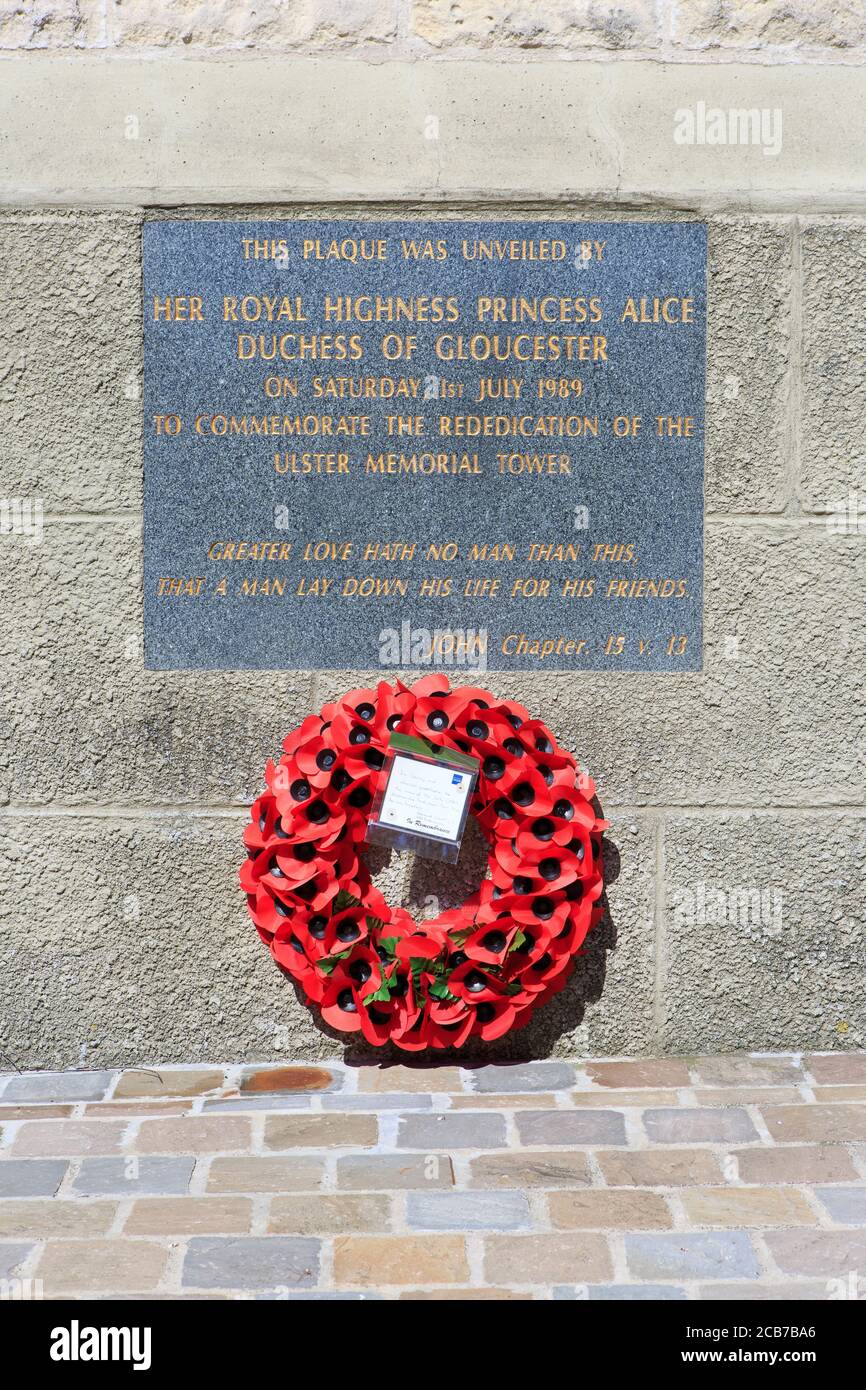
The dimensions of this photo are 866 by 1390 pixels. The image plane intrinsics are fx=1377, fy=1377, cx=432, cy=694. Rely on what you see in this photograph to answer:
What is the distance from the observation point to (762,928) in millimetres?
4031

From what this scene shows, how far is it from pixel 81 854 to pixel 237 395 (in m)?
1.40

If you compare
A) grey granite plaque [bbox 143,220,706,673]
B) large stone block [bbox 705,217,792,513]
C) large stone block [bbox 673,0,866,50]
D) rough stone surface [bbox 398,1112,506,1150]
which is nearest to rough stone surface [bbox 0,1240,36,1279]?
rough stone surface [bbox 398,1112,506,1150]

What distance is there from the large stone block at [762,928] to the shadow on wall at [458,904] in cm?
19

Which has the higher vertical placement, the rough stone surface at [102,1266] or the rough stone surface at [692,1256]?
the rough stone surface at [692,1256]

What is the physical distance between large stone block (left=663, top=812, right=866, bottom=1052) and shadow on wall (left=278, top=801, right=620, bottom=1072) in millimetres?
192

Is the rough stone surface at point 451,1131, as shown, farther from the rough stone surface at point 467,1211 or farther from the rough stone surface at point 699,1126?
the rough stone surface at point 699,1126

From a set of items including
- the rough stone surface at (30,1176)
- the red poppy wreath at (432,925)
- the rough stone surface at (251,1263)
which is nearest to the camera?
the rough stone surface at (251,1263)

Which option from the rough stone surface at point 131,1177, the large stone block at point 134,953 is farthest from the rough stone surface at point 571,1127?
the rough stone surface at point 131,1177

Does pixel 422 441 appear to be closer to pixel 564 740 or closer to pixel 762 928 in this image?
pixel 564 740

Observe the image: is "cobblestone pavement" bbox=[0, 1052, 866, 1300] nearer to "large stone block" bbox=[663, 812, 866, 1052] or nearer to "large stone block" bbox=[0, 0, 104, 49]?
"large stone block" bbox=[663, 812, 866, 1052]

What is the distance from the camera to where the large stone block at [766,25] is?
12.8 ft

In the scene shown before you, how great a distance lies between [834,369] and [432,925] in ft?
6.43

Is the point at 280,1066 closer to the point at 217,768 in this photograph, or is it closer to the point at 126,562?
the point at 217,768

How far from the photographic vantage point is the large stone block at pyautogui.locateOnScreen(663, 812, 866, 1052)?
402 centimetres
